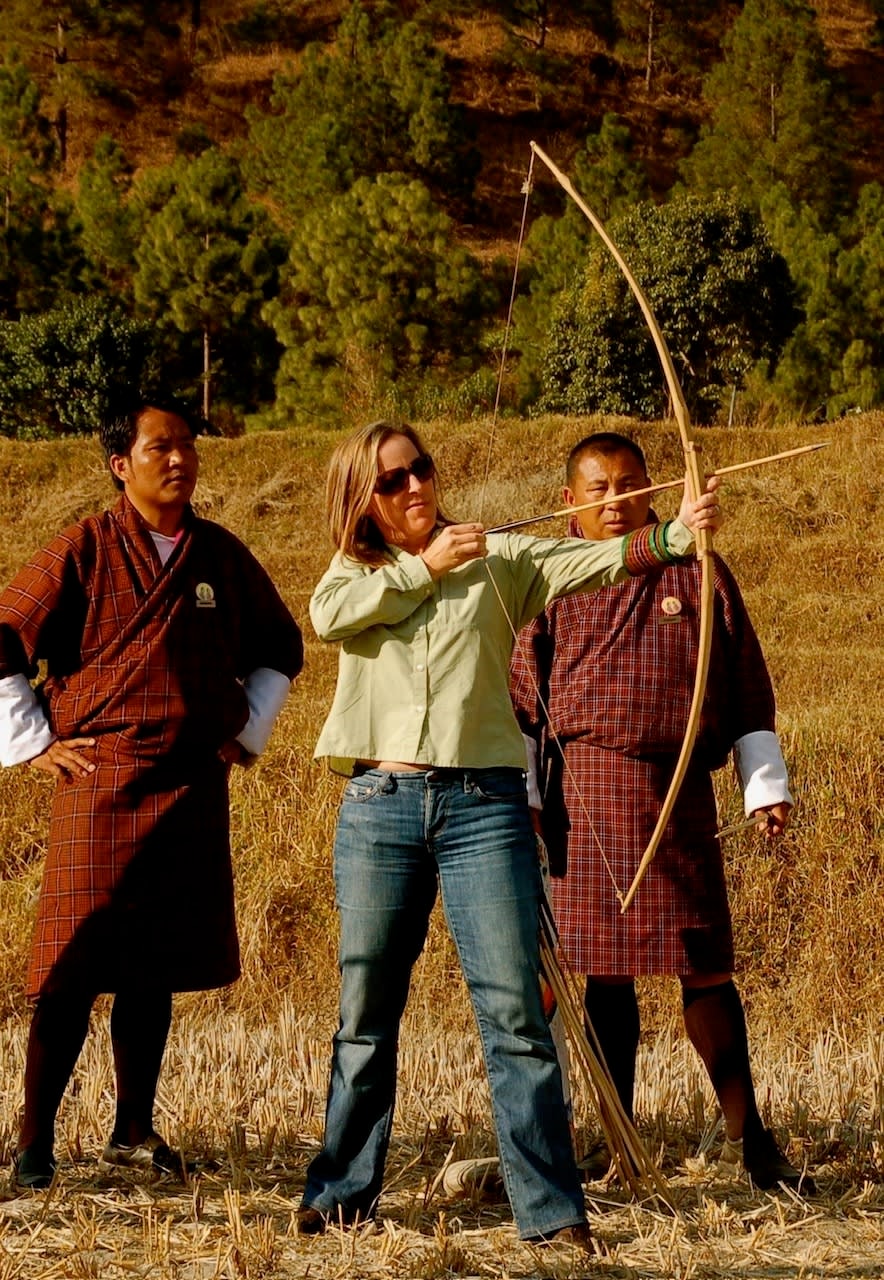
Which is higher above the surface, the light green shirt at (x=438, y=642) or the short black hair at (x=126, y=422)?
the short black hair at (x=126, y=422)

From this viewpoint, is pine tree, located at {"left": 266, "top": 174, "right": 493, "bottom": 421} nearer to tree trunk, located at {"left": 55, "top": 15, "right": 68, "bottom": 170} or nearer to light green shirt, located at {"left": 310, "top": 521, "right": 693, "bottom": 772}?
tree trunk, located at {"left": 55, "top": 15, "right": 68, "bottom": 170}

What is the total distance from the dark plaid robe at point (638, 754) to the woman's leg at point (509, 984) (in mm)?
493

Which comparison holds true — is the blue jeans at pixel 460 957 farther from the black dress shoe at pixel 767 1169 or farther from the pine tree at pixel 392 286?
the pine tree at pixel 392 286

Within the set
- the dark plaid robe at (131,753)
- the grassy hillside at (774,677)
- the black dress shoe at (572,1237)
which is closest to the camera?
the black dress shoe at (572,1237)

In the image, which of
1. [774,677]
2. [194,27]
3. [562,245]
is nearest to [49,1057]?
[774,677]

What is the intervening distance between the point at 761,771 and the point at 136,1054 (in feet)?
4.74

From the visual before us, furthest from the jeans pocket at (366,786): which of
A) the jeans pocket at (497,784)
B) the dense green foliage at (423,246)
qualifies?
the dense green foliage at (423,246)

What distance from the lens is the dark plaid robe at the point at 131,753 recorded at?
3.32 meters

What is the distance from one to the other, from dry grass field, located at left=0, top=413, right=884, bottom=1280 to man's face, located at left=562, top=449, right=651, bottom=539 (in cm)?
53

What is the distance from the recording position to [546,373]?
92.3 ft

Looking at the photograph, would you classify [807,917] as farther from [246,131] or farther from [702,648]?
[246,131]

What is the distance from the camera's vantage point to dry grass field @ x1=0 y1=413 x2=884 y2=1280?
114 inches

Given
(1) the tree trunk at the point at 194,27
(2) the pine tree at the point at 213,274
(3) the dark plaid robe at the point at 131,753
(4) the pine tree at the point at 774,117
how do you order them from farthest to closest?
(1) the tree trunk at the point at 194,27 → (4) the pine tree at the point at 774,117 → (2) the pine tree at the point at 213,274 → (3) the dark plaid robe at the point at 131,753

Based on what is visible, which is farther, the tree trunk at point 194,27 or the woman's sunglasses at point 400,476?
the tree trunk at point 194,27
